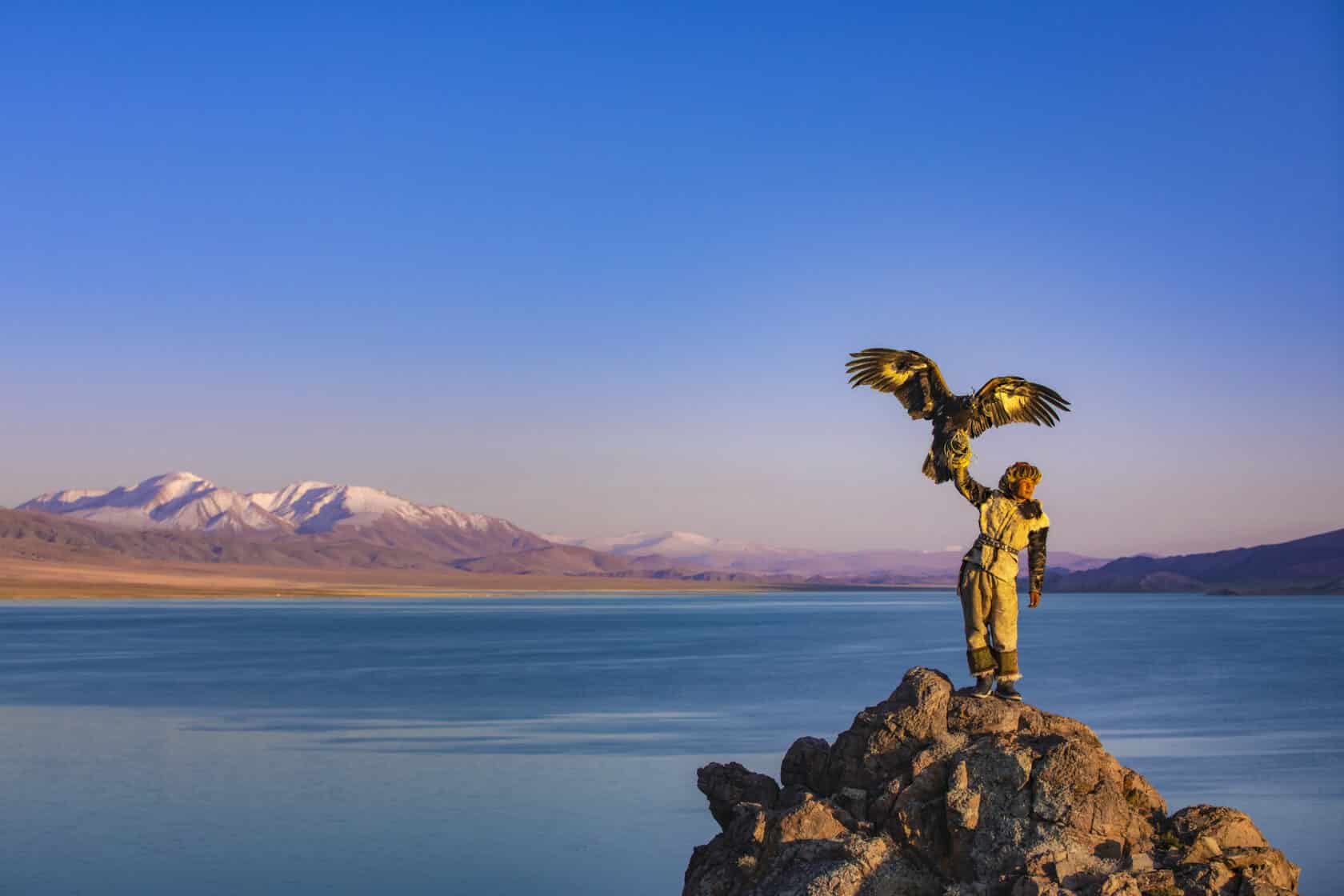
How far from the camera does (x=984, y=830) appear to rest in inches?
404

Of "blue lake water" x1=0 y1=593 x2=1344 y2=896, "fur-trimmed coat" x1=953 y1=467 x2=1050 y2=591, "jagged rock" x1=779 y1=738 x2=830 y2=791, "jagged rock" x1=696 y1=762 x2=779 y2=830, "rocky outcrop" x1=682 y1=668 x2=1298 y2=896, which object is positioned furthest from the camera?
"blue lake water" x1=0 y1=593 x2=1344 y2=896

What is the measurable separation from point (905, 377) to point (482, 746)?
1581 centimetres

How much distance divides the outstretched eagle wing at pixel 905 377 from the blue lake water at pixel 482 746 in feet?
20.3

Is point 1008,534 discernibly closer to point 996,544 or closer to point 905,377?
point 996,544

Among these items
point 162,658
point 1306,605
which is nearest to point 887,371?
point 162,658

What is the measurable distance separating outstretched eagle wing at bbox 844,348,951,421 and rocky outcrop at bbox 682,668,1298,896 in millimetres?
2603

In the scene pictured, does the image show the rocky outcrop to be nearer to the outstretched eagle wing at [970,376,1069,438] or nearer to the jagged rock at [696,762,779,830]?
the jagged rock at [696,762,779,830]

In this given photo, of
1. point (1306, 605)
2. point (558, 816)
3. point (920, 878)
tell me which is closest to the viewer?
point (920, 878)

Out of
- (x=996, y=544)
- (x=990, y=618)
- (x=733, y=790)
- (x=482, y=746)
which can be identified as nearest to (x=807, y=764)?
(x=733, y=790)

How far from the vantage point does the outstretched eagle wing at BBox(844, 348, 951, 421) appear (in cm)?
1256

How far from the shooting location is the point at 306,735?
91.5 ft

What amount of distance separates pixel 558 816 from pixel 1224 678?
31.2 meters

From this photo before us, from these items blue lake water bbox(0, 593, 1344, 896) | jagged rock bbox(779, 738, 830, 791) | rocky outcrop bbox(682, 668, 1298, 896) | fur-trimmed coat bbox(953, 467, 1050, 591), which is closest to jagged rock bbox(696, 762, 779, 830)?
jagged rock bbox(779, 738, 830, 791)

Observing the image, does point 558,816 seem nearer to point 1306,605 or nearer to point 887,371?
point 887,371
